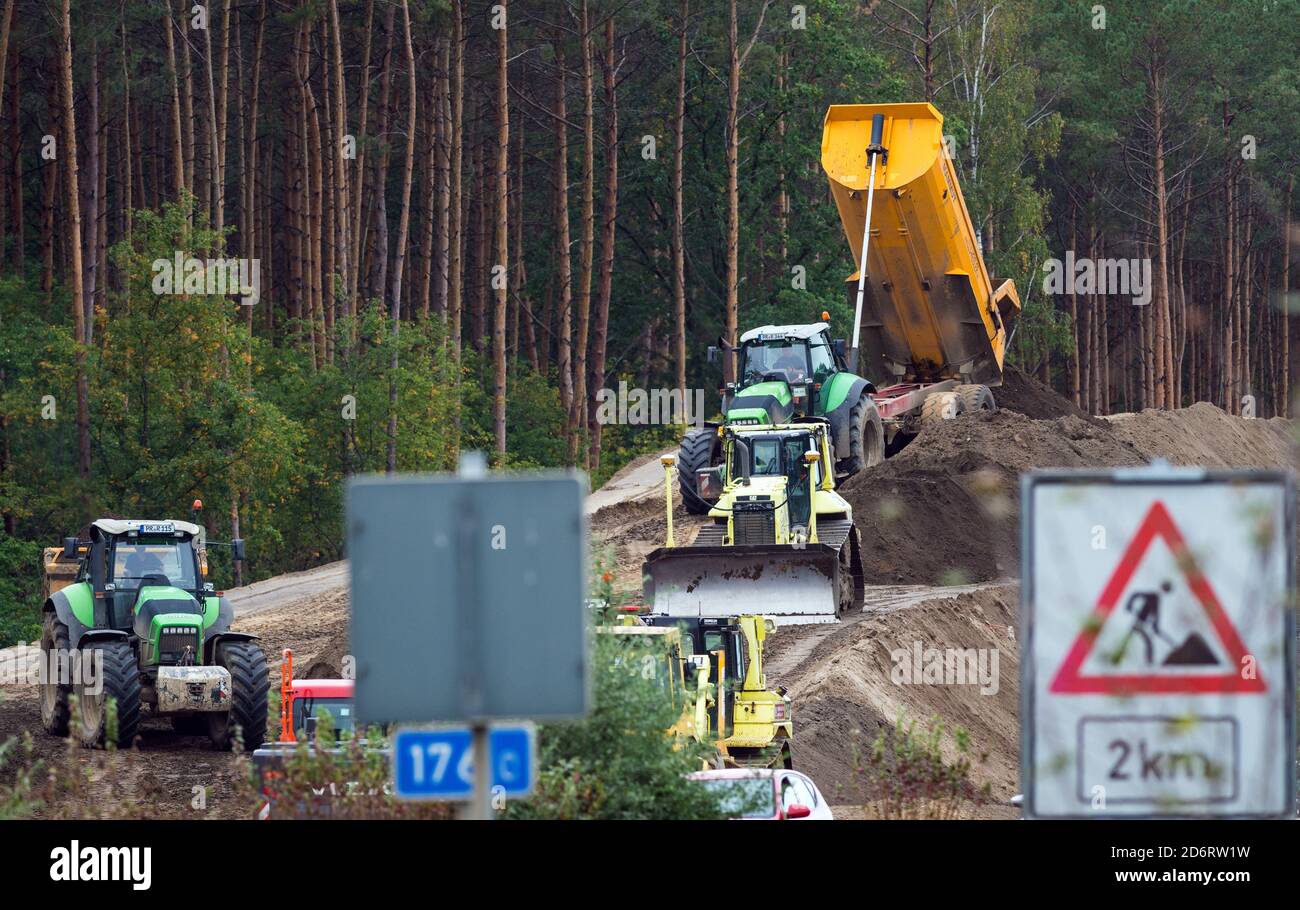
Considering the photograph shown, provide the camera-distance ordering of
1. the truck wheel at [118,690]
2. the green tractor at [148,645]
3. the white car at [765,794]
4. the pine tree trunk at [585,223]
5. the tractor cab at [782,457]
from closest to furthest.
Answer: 1. the white car at [765,794]
2. the truck wheel at [118,690]
3. the green tractor at [148,645]
4. the tractor cab at [782,457]
5. the pine tree trunk at [585,223]

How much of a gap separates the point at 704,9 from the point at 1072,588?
4376 centimetres

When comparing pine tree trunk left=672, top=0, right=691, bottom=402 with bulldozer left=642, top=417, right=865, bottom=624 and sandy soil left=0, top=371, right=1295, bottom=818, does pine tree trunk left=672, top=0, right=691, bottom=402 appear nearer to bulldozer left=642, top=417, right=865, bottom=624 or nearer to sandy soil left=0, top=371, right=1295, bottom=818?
sandy soil left=0, top=371, right=1295, bottom=818

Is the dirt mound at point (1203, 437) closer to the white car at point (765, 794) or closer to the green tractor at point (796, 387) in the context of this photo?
the green tractor at point (796, 387)

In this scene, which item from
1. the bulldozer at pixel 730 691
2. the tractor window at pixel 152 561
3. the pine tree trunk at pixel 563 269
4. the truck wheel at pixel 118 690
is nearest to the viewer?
the bulldozer at pixel 730 691

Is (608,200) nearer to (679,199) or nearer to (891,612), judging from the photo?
(679,199)

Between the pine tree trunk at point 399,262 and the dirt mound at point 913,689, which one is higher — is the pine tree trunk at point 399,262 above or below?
above

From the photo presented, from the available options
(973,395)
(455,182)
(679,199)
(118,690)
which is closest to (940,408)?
(973,395)

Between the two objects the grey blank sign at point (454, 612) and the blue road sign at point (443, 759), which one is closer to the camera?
the grey blank sign at point (454, 612)

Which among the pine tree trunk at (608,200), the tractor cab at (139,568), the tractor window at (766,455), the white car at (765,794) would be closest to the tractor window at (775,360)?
the tractor window at (766,455)

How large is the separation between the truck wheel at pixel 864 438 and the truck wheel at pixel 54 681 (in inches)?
465

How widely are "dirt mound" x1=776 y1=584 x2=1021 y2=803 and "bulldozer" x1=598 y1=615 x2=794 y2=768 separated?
1.11m

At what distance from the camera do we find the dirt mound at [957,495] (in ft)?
88.4

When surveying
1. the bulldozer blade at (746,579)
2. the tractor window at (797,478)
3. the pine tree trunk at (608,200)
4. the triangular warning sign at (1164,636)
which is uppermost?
the pine tree trunk at (608,200)

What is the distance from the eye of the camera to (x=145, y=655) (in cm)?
1795
